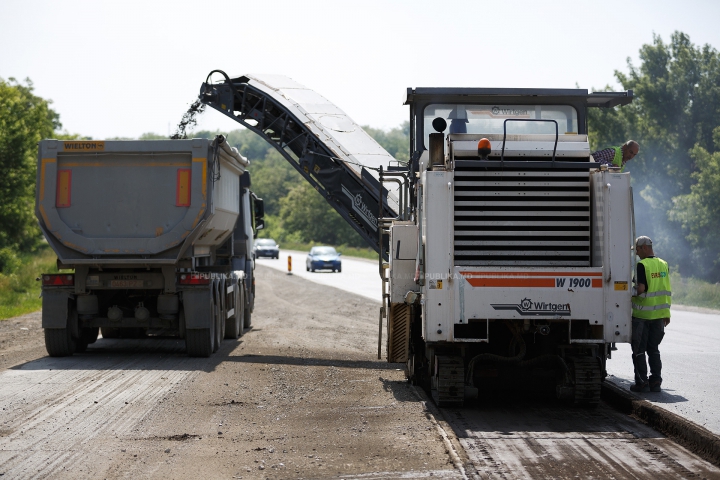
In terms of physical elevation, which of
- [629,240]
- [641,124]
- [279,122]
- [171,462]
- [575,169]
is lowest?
[171,462]

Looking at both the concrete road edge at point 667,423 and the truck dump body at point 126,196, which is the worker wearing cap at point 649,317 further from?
the truck dump body at point 126,196

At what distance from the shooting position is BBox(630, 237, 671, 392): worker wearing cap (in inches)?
397

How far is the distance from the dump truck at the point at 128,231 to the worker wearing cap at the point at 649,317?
6434 millimetres

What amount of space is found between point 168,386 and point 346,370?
9.33 feet

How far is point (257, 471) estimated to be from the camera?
260 inches

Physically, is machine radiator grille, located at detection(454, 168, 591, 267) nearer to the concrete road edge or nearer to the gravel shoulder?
the concrete road edge

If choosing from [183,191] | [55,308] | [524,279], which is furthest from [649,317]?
[55,308]

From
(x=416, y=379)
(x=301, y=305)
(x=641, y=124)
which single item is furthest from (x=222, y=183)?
(x=641, y=124)

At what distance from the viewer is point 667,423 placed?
26.8 ft

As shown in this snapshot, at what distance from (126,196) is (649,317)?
771 centimetres

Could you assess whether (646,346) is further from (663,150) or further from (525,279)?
(663,150)

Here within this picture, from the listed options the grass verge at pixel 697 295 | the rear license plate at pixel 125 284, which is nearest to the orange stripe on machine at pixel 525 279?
the rear license plate at pixel 125 284

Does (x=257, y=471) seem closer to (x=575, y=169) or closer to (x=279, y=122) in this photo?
(x=575, y=169)

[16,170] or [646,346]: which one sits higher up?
[16,170]
